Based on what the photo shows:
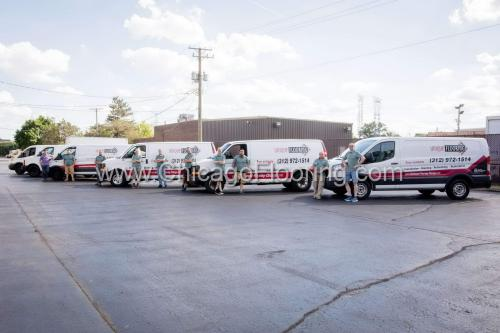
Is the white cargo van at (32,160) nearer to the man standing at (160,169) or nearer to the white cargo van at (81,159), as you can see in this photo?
the white cargo van at (81,159)

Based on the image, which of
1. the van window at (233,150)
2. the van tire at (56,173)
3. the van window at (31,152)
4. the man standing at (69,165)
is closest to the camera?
the van window at (233,150)

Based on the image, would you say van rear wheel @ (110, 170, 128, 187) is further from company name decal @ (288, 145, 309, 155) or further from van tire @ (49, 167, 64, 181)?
company name decal @ (288, 145, 309, 155)

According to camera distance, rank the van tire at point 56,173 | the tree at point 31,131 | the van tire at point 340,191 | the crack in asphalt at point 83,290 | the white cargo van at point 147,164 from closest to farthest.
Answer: the crack in asphalt at point 83,290 < the van tire at point 340,191 < the white cargo van at point 147,164 < the van tire at point 56,173 < the tree at point 31,131

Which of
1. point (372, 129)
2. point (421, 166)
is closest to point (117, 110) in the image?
point (372, 129)

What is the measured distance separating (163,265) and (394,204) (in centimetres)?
868

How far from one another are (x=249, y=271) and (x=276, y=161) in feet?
36.1

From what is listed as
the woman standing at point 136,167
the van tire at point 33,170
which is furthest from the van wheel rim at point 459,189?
the van tire at point 33,170

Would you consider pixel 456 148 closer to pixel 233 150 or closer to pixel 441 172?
pixel 441 172

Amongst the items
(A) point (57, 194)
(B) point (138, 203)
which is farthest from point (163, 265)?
(A) point (57, 194)

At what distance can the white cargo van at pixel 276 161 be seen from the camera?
16125 millimetres

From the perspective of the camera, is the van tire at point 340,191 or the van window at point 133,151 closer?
the van tire at point 340,191

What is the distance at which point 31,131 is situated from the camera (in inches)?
3307

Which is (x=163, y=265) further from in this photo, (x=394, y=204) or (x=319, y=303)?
(x=394, y=204)

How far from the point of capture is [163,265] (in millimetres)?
5758
